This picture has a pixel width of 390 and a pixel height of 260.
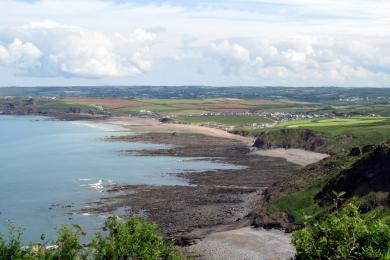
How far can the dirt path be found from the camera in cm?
6981

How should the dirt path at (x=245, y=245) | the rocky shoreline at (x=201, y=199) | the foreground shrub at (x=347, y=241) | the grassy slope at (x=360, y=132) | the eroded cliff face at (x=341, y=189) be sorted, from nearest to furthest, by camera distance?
1. the foreground shrub at (x=347, y=241)
2. the dirt path at (x=245, y=245)
3. the eroded cliff face at (x=341, y=189)
4. the rocky shoreline at (x=201, y=199)
5. the grassy slope at (x=360, y=132)

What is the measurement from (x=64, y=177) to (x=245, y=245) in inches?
2803

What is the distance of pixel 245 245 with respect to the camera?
2926 inches

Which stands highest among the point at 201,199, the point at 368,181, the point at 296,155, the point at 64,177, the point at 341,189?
the point at 368,181

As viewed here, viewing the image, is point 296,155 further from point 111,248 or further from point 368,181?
point 111,248

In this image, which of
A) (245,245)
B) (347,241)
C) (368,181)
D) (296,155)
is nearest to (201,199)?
(245,245)

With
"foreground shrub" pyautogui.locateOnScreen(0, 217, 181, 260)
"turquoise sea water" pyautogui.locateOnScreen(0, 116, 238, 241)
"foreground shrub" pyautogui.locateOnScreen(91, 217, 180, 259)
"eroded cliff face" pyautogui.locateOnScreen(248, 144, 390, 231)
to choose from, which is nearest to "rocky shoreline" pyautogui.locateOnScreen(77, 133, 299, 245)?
"eroded cliff face" pyautogui.locateOnScreen(248, 144, 390, 231)

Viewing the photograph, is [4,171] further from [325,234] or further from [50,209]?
[325,234]

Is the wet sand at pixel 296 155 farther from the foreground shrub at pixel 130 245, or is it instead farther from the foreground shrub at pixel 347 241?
the foreground shrub at pixel 347 241

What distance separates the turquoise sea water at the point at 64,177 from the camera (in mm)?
91688

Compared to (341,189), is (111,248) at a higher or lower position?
higher

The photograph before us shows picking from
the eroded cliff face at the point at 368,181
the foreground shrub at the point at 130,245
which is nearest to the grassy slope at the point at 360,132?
the eroded cliff face at the point at 368,181

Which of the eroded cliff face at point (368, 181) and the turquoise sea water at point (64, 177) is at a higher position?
the eroded cliff face at point (368, 181)

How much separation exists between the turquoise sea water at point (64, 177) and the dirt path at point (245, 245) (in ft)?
65.7
